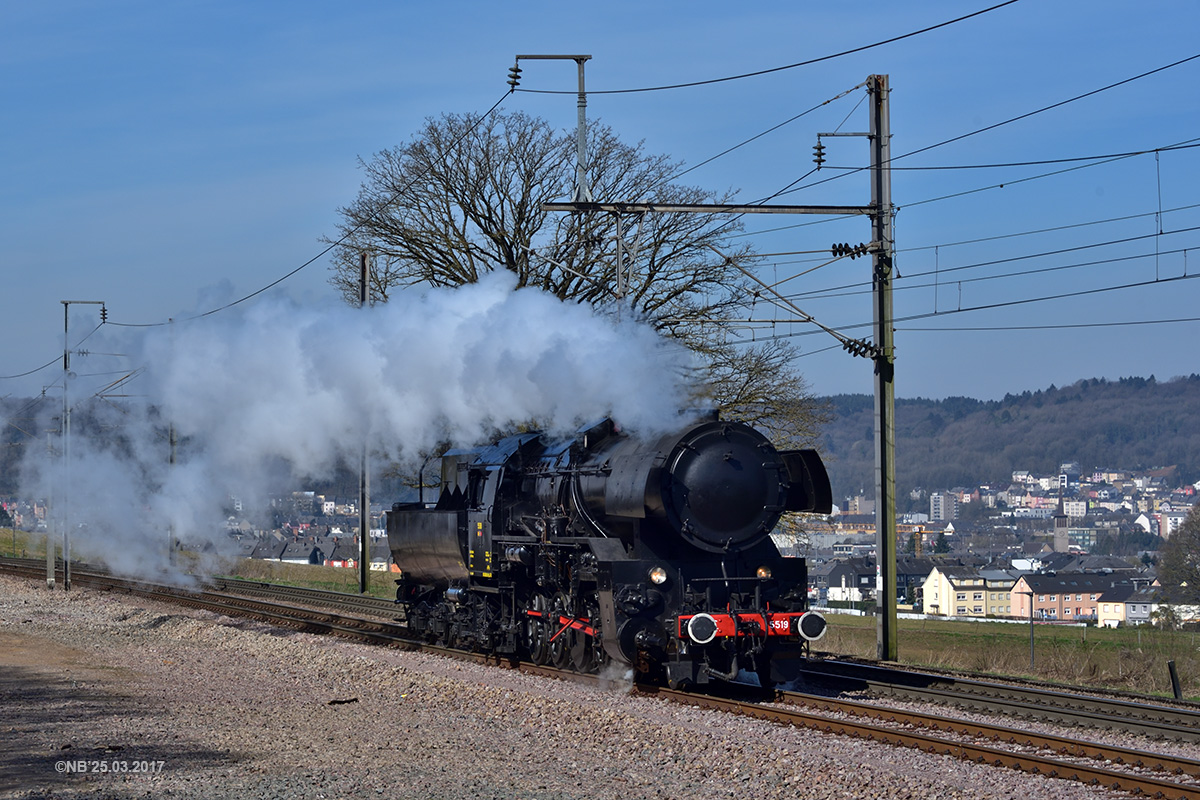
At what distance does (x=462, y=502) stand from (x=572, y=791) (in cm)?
1070

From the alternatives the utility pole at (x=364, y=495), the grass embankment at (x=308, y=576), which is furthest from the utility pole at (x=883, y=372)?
the grass embankment at (x=308, y=576)

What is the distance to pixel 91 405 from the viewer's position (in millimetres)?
39156

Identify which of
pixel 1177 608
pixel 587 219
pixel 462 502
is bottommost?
pixel 1177 608

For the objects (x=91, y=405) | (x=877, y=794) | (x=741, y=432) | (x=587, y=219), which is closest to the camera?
(x=877, y=794)

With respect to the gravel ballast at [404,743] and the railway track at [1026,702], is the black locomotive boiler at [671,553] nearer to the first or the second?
the gravel ballast at [404,743]

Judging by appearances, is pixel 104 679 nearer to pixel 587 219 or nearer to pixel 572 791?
pixel 572 791

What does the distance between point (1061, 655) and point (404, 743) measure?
12349 millimetres

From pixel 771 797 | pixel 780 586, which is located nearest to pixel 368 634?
pixel 780 586

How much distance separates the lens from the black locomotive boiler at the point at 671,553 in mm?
15047

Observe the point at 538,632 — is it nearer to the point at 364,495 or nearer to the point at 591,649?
the point at 591,649

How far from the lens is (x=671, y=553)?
15680 mm

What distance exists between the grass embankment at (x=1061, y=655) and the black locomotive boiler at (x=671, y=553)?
480cm

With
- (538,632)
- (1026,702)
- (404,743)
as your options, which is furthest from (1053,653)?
(404,743)

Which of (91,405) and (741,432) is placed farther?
(91,405)
